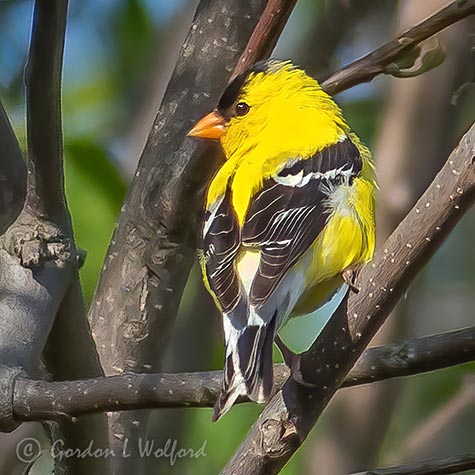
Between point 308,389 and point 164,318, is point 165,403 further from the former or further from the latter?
point 164,318

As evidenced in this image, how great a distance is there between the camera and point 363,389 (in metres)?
2.56

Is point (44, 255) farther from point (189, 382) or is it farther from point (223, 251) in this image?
point (189, 382)

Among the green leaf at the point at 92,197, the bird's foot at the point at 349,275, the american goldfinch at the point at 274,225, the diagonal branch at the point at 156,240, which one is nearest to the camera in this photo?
the american goldfinch at the point at 274,225

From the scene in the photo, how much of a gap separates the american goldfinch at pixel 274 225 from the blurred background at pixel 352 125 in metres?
0.35

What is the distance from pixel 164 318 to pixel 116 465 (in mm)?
293

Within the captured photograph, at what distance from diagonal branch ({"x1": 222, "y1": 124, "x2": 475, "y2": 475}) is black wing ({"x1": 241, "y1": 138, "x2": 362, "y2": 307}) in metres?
0.31

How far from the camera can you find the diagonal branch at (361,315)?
1.31 m

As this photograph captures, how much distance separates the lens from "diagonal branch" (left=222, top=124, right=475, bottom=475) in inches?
51.6

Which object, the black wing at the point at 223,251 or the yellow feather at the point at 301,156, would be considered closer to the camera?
the black wing at the point at 223,251

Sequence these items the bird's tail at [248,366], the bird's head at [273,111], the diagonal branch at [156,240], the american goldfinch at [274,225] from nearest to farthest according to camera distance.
→ the bird's tail at [248,366] < the american goldfinch at [274,225] < the diagonal branch at [156,240] < the bird's head at [273,111]

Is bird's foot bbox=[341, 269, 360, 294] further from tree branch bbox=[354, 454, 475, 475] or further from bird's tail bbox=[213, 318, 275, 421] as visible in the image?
tree branch bbox=[354, 454, 475, 475]

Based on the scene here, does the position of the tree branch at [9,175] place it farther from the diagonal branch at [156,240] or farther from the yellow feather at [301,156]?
the yellow feather at [301,156]

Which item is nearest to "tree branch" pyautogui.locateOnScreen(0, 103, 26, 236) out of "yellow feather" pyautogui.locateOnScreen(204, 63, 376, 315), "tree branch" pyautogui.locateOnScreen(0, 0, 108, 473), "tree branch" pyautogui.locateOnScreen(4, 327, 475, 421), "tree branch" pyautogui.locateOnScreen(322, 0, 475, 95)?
"tree branch" pyautogui.locateOnScreen(0, 0, 108, 473)

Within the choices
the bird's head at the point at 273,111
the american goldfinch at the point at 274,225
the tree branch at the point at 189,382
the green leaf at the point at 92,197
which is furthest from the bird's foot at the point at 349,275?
the green leaf at the point at 92,197
